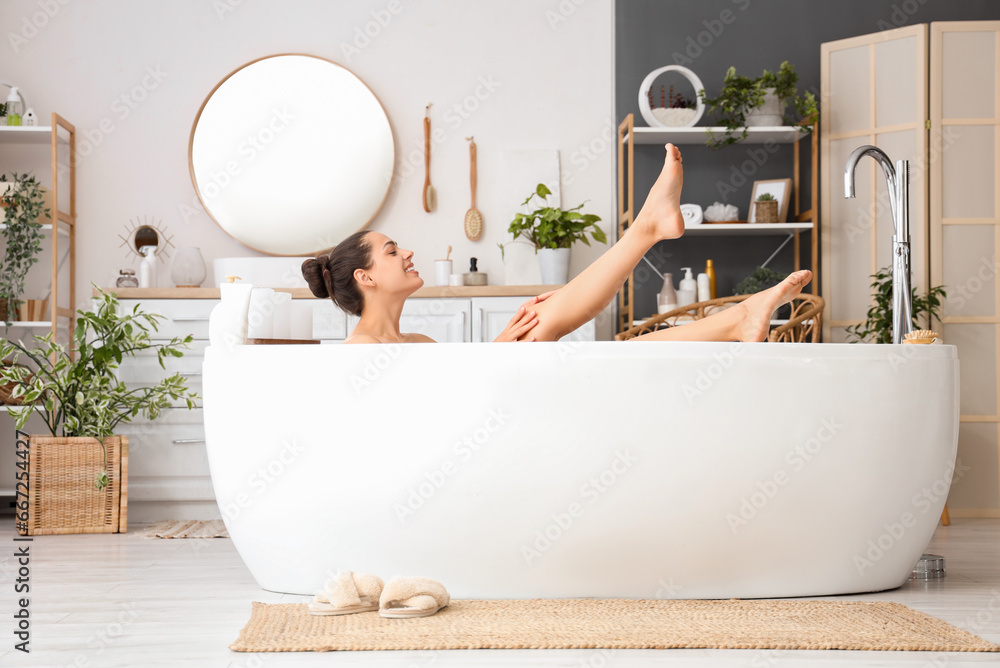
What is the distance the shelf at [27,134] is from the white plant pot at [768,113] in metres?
2.87

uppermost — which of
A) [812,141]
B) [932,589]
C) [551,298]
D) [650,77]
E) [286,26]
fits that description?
[286,26]

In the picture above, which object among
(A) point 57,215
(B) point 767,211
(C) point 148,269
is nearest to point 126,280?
(C) point 148,269

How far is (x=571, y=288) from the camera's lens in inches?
86.7

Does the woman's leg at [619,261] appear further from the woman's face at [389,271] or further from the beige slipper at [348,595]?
the beige slipper at [348,595]

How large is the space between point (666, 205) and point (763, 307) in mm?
325

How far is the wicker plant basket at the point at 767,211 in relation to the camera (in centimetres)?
380

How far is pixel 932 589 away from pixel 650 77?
2446 mm

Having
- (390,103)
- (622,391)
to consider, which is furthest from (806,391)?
(390,103)

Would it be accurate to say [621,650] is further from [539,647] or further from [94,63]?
[94,63]

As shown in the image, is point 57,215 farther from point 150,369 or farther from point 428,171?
point 428,171

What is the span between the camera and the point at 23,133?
3781 millimetres

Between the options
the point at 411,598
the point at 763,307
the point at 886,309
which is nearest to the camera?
the point at 411,598

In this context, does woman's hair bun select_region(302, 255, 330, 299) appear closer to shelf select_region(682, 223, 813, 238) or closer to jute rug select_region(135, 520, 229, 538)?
jute rug select_region(135, 520, 229, 538)

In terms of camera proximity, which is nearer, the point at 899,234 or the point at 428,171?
the point at 899,234
